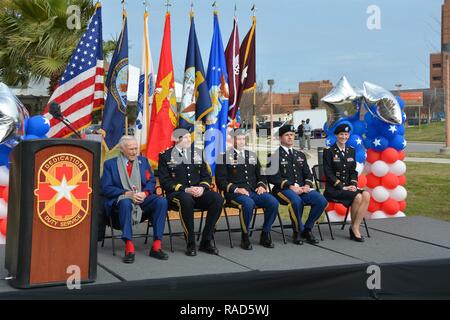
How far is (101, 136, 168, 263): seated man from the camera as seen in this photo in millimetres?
5660

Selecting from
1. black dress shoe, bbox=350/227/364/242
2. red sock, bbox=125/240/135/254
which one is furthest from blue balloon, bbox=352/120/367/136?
red sock, bbox=125/240/135/254

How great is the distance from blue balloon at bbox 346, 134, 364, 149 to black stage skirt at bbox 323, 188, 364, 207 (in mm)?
1249

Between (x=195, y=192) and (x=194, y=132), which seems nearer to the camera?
(x=195, y=192)

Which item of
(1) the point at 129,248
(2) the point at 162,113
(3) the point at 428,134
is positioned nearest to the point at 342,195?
(1) the point at 129,248

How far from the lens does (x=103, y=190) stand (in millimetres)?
5883

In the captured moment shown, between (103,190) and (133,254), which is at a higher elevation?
(103,190)

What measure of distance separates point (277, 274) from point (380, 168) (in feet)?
12.3

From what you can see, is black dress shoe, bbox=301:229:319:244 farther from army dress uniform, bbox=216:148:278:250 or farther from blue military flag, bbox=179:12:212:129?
blue military flag, bbox=179:12:212:129

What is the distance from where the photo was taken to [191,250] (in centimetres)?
594

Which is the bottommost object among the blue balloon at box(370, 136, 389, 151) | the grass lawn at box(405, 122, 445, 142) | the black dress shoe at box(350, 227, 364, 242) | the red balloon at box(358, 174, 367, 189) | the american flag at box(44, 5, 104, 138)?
the black dress shoe at box(350, 227, 364, 242)
